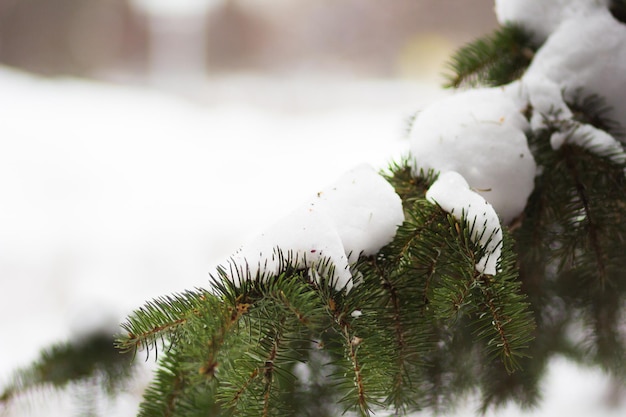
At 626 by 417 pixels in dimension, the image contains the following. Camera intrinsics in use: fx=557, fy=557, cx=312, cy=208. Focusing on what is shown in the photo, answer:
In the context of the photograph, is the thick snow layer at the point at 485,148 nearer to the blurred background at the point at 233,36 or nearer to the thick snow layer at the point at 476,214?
the thick snow layer at the point at 476,214

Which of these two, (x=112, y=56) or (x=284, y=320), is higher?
(x=112, y=56)

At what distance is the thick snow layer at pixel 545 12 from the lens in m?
0.58

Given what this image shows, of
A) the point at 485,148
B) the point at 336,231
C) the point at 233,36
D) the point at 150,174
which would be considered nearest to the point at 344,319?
the point at 336,231

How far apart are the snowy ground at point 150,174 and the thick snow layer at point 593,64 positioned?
Result: 101 centimetres

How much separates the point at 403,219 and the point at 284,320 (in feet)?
0.42

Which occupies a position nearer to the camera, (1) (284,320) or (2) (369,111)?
(1) (284,320)

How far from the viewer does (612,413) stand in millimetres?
1320

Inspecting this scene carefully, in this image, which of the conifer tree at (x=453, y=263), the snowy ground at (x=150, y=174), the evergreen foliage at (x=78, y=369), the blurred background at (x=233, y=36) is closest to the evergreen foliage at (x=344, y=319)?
the conifer tree at (x=453, y=263)

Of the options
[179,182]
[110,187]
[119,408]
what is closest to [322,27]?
[179,182]

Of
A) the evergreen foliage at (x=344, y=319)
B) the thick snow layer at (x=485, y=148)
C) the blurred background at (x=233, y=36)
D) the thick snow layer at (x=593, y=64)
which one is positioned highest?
the blurred background at (x=233, y=36)

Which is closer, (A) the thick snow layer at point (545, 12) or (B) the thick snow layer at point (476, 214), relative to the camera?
(B) the thick snow layer at point (476, 214)

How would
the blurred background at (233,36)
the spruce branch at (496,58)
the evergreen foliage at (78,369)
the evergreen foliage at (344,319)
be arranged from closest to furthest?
the evergreen foliage at (344,319) → the spruce branch at (496,58) → the evergreen foliage at (78,369) → the blurred background at (233,36)

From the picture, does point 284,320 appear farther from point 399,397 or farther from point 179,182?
point 179,182

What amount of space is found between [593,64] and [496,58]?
0.34 feet
